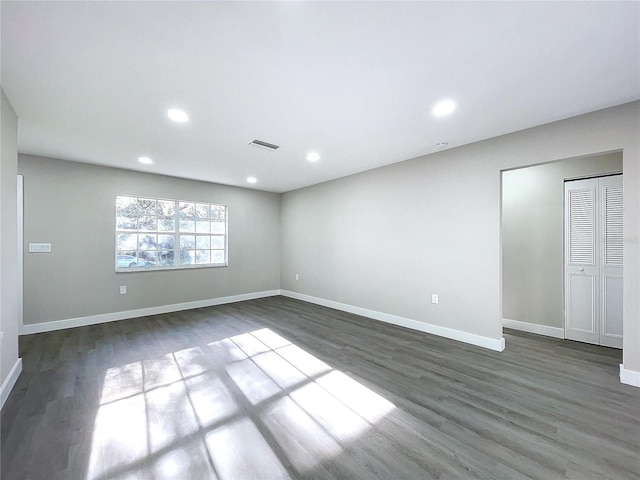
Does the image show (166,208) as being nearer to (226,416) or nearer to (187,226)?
(187,226)

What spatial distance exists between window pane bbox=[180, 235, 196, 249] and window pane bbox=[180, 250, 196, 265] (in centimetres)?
10

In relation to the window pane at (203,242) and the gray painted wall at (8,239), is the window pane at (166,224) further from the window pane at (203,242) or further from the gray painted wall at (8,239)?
the gray painted wall at (8,239)

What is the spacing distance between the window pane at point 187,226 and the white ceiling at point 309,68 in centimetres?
219

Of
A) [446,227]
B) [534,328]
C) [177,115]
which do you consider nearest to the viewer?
[177,115]

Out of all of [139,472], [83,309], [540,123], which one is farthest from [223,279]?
[540,123]

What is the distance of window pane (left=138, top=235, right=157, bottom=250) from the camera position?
4.73m

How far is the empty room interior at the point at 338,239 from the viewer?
5.09 ft

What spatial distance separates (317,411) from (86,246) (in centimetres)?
448

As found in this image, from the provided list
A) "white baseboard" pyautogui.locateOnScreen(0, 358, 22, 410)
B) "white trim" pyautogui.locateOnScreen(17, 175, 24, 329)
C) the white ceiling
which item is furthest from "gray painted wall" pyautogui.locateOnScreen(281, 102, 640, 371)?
"white trim" pyautogui.locateOnScreen(17, 175, 24, 329)

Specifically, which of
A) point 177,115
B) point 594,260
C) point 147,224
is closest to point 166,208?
point 147,224

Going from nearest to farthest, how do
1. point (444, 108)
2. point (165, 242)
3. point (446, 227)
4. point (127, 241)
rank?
point (444, 108), point (446, 227), point (127, 241), point (165, 242)

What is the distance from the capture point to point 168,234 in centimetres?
505

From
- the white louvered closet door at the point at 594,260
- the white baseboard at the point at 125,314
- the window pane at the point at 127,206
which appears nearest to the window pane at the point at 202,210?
the window pane at the point at 127,206

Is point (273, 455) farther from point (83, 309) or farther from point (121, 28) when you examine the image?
point (83, 309)
